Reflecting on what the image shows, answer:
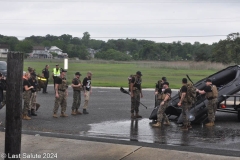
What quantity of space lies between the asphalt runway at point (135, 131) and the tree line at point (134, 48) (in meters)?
36.3

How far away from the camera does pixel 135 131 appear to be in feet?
39.2

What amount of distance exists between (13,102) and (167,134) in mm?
6836

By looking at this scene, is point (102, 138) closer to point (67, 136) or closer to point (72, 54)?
point (67, 136)

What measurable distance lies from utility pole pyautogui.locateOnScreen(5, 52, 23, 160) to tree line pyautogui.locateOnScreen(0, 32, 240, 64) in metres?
44.9

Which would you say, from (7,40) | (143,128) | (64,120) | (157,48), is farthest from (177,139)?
(157,48)

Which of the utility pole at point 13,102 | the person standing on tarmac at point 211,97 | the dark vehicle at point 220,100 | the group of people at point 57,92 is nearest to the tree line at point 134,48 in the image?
the group of people at point 57,92

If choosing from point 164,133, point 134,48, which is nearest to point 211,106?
point 164,133

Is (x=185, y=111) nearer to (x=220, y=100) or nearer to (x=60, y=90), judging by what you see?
(x=220, y=100)

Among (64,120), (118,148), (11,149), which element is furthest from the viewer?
(64,120)

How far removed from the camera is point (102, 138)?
10688mm

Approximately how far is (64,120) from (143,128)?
293 cm

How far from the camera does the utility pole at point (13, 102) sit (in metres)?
5.26

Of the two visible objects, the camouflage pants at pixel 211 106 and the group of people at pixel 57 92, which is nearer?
the camouflage pants at pixel 211 106

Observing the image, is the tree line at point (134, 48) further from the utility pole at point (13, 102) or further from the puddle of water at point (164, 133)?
the utility pole at point (13, 102)
